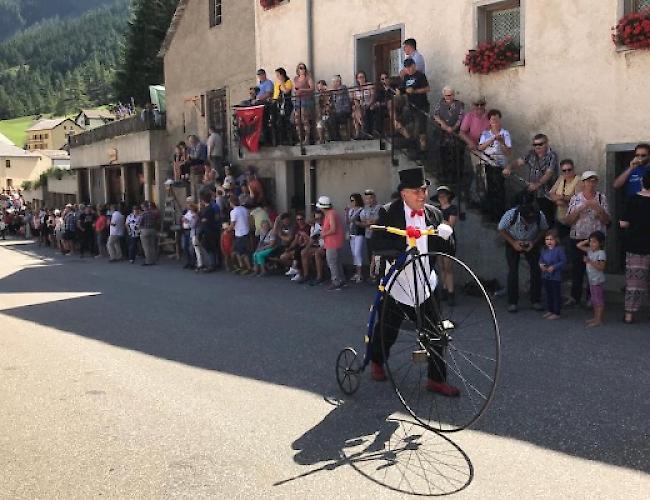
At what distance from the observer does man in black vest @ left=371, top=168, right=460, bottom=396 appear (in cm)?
627

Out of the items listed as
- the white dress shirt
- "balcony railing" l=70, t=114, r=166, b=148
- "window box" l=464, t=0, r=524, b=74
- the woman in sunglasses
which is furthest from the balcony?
"balcony railing" l=70, t=114, r=166, b=148

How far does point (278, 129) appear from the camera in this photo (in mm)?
17625

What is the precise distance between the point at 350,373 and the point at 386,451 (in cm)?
135

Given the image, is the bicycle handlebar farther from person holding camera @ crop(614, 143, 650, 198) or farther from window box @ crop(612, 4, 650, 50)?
window box @ crop(612, 4, 650, 50)

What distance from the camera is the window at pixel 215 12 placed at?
75.5 ft

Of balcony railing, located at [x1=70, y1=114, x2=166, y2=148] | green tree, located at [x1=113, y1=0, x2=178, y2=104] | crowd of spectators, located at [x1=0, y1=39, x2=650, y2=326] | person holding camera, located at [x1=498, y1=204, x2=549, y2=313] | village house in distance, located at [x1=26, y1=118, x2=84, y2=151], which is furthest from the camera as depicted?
village house in distance, located at [x1=26, y1=118, x2=84, y2=151]

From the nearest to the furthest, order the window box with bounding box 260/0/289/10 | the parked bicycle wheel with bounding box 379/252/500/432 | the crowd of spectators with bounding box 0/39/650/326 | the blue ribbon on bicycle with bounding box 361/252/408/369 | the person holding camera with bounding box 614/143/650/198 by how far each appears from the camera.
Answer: the parked bicycle wheel with bounding box 379/252/500/432, the blue ribbon on bicycle with bounding box 361/252/408/369, the person holding camera with bounding box 614/143/650/198, the crowd of spectators with bounding box 0/39/650/326, the window box with bounding box 260/0/289/10

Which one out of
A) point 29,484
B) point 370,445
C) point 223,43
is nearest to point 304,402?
point 370,445

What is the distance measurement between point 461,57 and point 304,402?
9.84 meters

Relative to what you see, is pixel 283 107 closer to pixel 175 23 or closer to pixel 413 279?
pixel 175 23

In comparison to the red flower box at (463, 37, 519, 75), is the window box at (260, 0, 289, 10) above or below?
above

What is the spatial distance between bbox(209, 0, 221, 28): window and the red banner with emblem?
229 inches

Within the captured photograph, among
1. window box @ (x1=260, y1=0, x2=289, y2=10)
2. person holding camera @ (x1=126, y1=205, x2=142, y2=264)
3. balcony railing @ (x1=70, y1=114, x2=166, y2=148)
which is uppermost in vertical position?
window box @ (x1=260, y1=0, x2=289, y2=10)

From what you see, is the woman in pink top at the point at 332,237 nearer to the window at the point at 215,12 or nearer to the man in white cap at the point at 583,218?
the man in white cap at the point at 583,218
